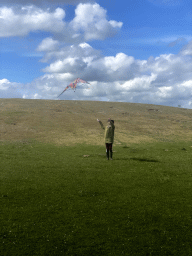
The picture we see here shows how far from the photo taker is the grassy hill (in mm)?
28750

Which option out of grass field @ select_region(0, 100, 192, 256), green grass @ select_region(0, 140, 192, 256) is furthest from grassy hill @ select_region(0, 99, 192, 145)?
green grass @ select_region(0, 140, 192, 256)

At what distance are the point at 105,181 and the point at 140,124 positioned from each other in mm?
29049

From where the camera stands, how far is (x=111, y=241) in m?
6.05

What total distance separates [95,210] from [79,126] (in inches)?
1069

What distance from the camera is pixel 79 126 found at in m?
34.8

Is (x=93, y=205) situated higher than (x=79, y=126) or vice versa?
(x=79, y=126)

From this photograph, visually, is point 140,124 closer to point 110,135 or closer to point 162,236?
point 110,135

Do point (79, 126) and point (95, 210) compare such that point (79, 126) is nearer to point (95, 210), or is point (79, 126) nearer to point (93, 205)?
point (93, 205)

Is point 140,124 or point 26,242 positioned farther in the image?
point 140,124

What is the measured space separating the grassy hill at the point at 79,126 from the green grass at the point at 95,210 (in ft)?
46.4

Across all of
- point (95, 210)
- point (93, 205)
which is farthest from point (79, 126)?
point (95, 210)

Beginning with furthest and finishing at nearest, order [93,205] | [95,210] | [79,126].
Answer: [79,126], [93,205], [95,210]

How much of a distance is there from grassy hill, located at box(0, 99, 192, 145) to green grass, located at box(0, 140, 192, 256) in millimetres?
14138

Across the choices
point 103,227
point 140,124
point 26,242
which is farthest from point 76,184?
point 140,124
